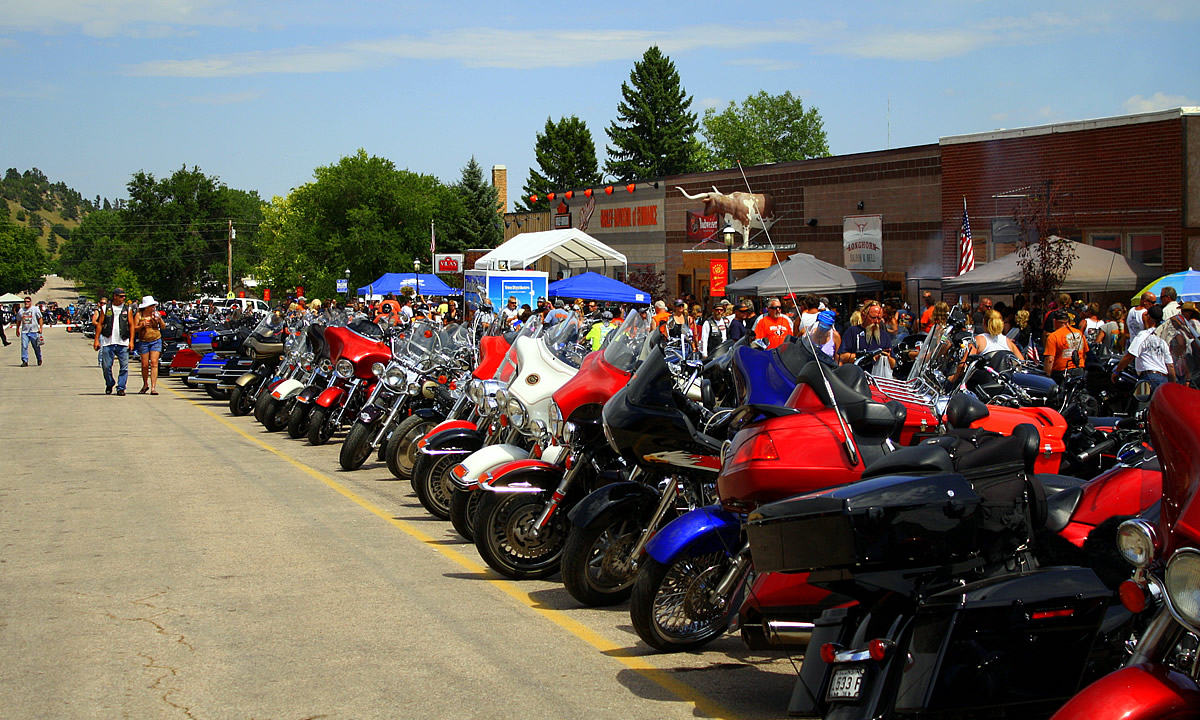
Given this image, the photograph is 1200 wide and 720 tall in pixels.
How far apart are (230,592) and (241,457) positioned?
7.02 metres

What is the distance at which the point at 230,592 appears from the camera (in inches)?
289

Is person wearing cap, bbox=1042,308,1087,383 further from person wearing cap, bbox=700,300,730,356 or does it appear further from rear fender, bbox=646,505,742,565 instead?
rear fender, bbox=646,505,742,565

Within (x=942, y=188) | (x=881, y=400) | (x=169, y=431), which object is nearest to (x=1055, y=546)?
(x=881, y=400)

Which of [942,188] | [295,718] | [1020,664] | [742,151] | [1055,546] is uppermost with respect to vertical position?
[742,151]

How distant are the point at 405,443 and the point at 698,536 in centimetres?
657

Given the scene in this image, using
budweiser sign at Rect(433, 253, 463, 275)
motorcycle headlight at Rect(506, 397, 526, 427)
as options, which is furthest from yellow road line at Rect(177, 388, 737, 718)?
budweiser sign at Rect(433, 253, 463, 275)

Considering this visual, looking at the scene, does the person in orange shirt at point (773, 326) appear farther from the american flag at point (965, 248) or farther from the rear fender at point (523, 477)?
the rear fender at point (523, 477)

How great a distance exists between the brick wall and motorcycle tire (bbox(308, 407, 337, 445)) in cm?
1671

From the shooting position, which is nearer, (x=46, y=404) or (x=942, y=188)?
(x=46, y=404)

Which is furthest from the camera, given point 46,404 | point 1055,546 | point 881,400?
point 46,404

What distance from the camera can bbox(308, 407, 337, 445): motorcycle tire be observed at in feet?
49.4

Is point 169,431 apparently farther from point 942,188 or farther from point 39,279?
point 39,279

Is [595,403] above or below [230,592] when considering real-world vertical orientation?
above

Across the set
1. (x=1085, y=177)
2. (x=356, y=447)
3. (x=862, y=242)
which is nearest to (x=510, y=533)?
(x=356, y=447)
